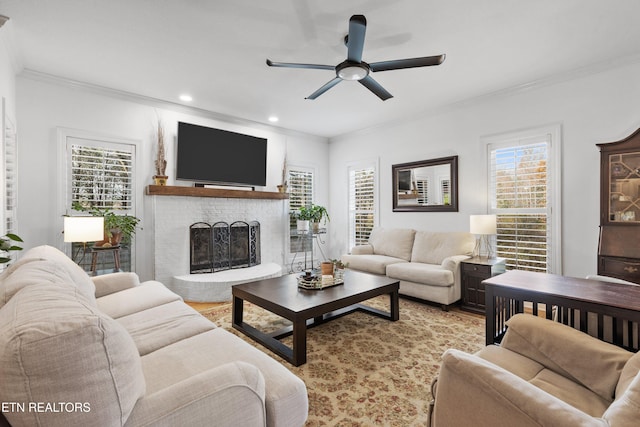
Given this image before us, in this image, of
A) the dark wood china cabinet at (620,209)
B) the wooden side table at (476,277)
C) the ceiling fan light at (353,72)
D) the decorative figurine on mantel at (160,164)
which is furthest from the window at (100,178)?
the dark wood china cabinet at (620,209)

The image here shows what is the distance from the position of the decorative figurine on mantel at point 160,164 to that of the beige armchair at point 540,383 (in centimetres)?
406

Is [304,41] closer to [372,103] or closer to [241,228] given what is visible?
[372,103]

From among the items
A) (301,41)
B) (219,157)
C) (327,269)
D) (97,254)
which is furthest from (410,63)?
(97,254)

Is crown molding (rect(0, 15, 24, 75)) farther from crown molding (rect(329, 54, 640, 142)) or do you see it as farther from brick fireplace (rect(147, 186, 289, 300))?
crown molding (rect(329, 54, 640, 142))

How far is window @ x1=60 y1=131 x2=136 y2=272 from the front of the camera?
12.0ft

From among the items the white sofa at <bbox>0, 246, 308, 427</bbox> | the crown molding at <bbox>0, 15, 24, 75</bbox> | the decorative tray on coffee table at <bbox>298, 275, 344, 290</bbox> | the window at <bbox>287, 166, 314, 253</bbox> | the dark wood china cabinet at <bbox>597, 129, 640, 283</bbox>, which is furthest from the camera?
the window at <bbox>287, 166, 314, 253</bbox>

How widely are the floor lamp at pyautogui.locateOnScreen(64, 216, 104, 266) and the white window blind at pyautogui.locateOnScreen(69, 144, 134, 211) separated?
0.94 meters

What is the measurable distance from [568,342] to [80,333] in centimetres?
191

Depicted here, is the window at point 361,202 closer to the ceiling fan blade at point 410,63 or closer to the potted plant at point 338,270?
the potted plant at point 338,270

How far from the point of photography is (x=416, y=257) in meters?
4.56

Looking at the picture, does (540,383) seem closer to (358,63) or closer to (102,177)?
(358,63)

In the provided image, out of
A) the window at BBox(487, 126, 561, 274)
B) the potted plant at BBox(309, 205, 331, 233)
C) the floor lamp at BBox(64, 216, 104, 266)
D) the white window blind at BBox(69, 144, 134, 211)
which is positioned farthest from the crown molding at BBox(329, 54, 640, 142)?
the floor lamp at BBox(64, 216, 104, 266)

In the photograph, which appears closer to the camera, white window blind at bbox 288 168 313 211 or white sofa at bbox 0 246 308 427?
white sofa at bbox 0 246 308 427

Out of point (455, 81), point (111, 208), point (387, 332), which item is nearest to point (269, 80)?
point (455, 81)
